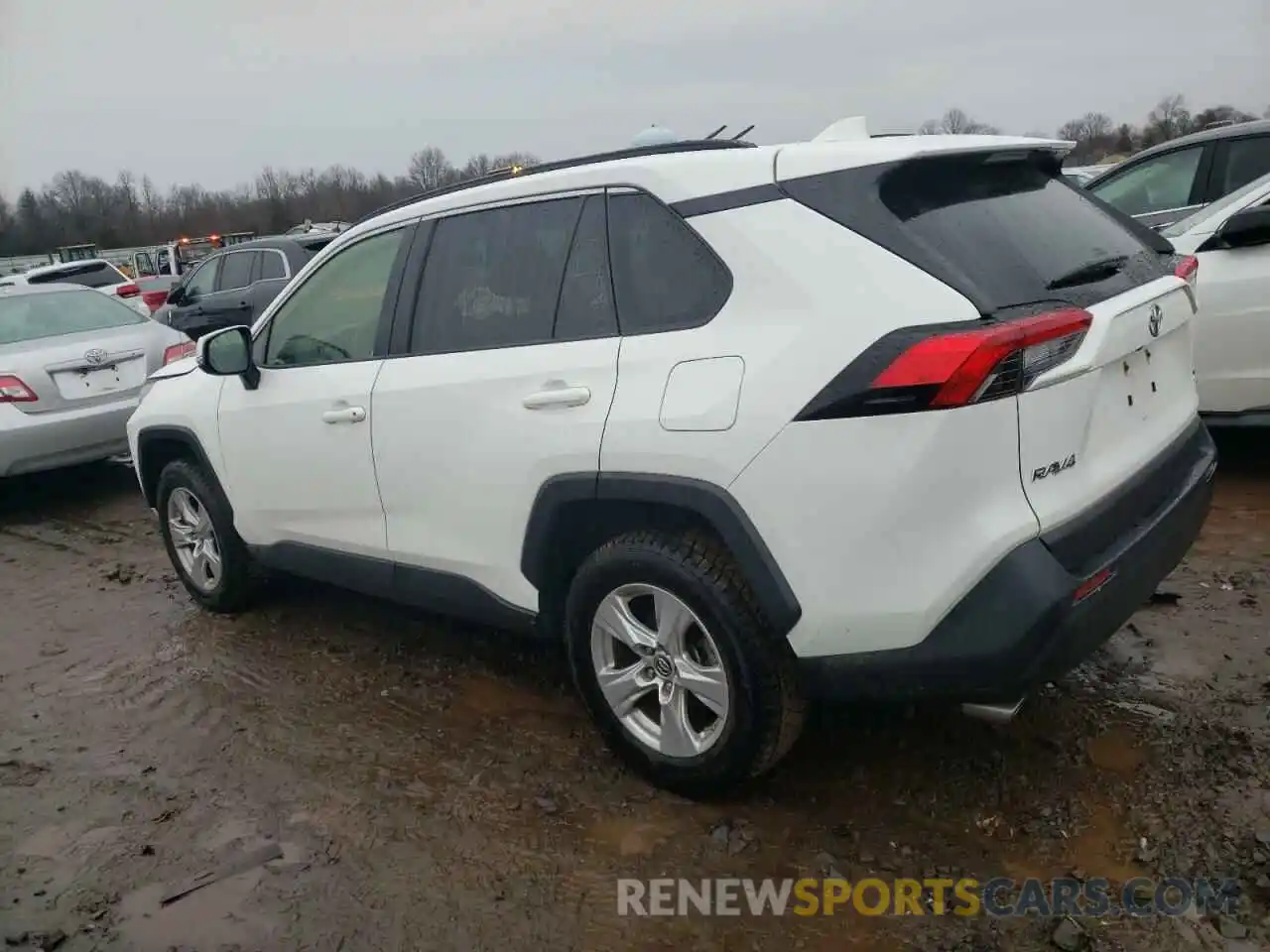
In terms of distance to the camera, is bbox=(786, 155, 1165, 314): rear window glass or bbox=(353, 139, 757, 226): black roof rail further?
bbox=(353, 139, 757, 226): black roof rail

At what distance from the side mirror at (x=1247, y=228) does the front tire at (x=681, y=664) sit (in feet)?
12.2

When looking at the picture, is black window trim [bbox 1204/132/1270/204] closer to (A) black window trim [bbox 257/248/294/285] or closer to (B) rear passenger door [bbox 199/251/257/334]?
(A) black window trim [bbox 257/248/294/285]

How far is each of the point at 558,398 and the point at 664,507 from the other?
0.46 m

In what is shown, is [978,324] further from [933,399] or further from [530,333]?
[530,333]

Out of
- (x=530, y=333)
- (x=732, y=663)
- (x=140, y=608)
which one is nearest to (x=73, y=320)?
(x=140, y=608)

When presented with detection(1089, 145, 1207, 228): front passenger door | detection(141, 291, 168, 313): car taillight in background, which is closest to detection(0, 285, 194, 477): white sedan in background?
detection(1089, 145, 1207, 228): front passenger door

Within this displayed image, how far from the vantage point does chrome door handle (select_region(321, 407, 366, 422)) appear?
3598 mm

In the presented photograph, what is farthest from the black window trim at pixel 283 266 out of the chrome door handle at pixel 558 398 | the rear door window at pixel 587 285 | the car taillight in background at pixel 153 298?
the chrome door handle at pixel 558 398

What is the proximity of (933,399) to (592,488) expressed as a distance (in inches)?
39.7

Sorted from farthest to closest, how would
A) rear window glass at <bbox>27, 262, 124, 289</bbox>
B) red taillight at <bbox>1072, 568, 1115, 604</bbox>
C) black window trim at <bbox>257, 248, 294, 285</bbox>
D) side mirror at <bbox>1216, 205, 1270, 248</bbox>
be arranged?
rear window glass at <bbox>27, 262, 124, 289</bbox> < black window trim at <bbox>257, 248, 294, 285</bbox> < side mirror at <bbox>1216, 205, 1270, 248</bbox> < red taillight at <bbox>1072, 568, 1115, 604</bbox>

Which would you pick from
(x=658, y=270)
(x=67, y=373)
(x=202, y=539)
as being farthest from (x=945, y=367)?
(x=67, y=373)

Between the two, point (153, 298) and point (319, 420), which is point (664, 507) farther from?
point (153, 298)

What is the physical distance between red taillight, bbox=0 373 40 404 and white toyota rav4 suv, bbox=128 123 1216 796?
4158 millimetres

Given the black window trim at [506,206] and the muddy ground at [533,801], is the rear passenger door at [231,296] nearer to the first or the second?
the muddy ground at [533,801]
